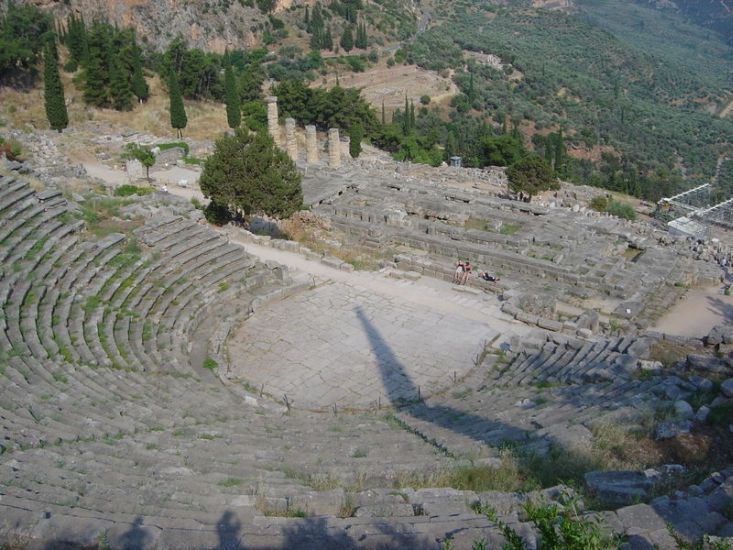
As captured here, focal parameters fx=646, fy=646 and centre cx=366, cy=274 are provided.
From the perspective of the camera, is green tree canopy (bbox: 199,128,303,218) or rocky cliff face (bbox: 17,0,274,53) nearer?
green tree canopy (bbox: 199,128,303,218)

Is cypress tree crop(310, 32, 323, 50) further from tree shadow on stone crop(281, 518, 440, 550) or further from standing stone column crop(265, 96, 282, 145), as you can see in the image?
tree shadow on stone crop(281, 518, 440, 550)

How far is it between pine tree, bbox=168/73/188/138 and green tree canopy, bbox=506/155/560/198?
20.7 m

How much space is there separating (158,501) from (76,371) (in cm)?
577

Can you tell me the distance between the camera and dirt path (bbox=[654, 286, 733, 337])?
818 inches

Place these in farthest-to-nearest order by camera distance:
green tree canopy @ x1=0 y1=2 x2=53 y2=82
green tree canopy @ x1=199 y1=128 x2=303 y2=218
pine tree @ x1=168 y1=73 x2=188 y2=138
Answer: pine tree @ x1=168 y1=73 x2=188 y2=138, green tree canopy @ x1=0 y1=2 x2=53 y2=82, green tree canopy @ x1=199 y1=128 x2=303 y2=218

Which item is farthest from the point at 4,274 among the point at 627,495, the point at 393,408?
the point at 627,495

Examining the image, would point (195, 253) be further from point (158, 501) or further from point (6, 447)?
point (158, 501)

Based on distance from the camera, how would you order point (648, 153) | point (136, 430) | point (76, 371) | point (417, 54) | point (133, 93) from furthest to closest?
point (417, 54) < point (648, 153) < point (133, 93) < point (76, 371) < point (136, 430)

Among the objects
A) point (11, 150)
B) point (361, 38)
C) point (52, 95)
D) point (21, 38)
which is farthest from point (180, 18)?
point (11, 150)

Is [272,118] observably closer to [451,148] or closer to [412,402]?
[451,148]

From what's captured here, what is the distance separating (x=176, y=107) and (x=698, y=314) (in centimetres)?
3182

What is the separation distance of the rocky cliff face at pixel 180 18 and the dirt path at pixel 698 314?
63.9 m

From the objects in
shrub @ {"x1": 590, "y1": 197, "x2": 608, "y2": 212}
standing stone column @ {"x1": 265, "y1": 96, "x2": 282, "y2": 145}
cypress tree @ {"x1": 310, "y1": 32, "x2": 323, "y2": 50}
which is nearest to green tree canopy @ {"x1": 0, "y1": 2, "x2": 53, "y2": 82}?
standing stone column @ {"x1": 265, "y1": 96, "x2": 282, "y2": 145}

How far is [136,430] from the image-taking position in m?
10.6
